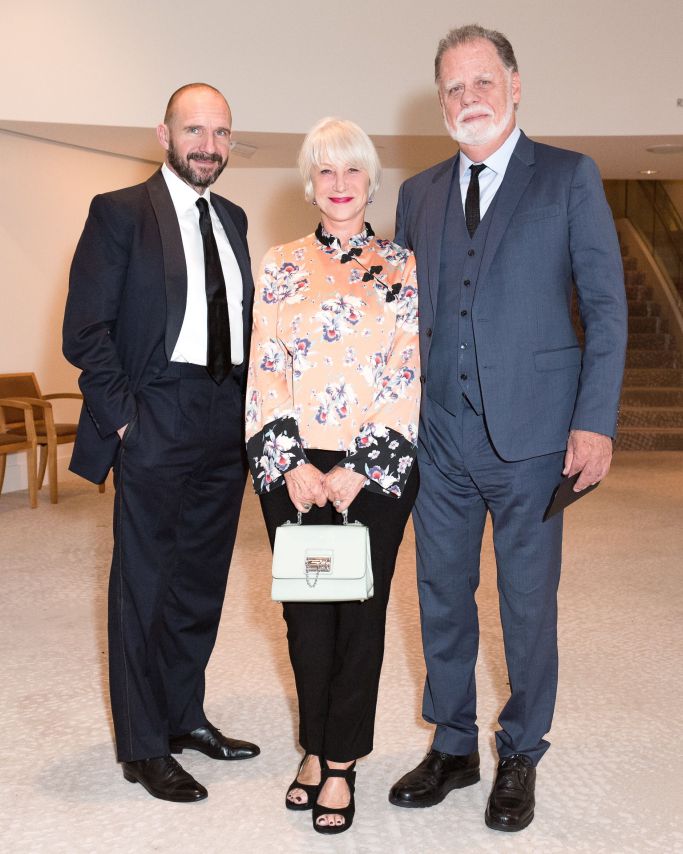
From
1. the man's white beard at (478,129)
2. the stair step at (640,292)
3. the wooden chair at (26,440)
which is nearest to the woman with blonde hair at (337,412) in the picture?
the man's white beard at (478,129)

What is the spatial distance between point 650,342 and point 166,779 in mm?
9848

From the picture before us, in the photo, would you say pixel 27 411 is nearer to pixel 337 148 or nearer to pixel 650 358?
pixel 337 148

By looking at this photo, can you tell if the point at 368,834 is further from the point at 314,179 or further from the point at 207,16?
the point at 207,16

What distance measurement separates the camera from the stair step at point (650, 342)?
11.3 metres

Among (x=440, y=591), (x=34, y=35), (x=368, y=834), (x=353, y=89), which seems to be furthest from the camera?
(x=353, y=89)

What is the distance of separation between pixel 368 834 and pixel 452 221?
57.4 inches

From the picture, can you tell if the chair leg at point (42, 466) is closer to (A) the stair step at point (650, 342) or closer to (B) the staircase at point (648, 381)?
(B) the staircase at point (648, 381)

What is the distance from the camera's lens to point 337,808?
2.35 m

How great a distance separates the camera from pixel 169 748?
262cm

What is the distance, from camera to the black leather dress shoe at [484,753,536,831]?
2338 millimetres

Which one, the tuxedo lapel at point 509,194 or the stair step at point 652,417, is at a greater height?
the tuxedo lapel at point 509,194

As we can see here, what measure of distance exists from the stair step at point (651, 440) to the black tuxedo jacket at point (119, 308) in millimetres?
7799

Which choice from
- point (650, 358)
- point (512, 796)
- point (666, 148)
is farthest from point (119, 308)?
point (650, 358)

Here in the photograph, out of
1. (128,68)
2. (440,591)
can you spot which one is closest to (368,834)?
(440,591)
